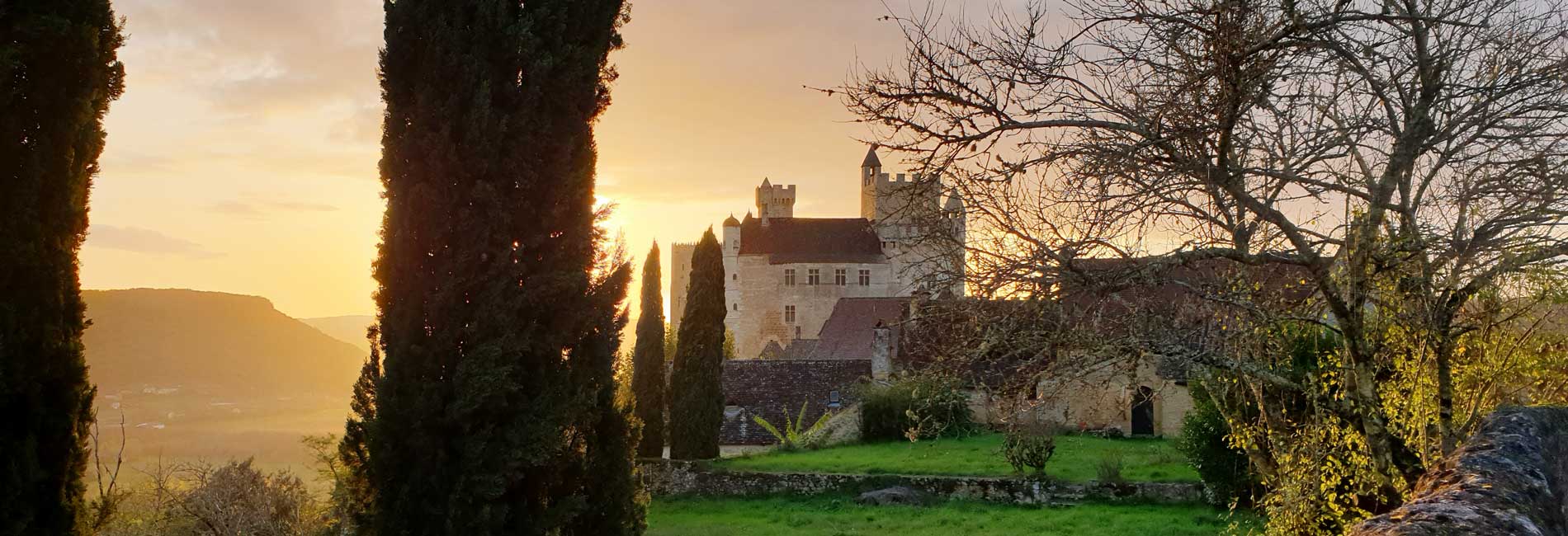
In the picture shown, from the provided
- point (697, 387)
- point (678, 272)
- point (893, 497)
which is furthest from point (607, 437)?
point (678, 272)

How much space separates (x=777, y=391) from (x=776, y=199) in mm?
45248

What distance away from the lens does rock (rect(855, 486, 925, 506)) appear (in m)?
20.7

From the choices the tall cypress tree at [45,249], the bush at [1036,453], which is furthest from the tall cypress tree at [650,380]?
the tall cypress tree at [45,249]

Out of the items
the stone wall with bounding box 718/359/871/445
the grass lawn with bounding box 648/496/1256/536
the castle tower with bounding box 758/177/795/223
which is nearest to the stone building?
the castle tower with bounding box 758/177/795/223

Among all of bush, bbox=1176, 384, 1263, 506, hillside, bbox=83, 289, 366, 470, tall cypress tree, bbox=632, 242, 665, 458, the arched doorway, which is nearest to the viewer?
bush, bbox=1176, 384, 1263, 506

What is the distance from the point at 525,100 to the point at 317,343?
35.1 m

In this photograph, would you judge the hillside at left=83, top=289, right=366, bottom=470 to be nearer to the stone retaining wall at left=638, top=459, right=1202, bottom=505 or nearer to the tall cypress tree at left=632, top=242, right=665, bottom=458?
the tall cypress tree at left=632, top=242, right=665, bottom=458

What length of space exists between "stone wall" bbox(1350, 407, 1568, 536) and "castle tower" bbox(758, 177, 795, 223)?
71.6 metres

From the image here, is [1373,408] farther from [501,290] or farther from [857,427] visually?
[857,427]

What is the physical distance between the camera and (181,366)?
32.7 m

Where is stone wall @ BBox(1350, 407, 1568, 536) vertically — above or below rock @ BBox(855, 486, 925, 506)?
above

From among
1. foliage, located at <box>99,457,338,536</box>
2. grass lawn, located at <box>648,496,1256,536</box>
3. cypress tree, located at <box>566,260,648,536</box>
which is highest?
cypress tree, located at <box>566,260,648,536</box>

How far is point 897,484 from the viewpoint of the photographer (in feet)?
71.1

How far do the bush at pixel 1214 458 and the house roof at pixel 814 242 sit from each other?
49346 millimetres
